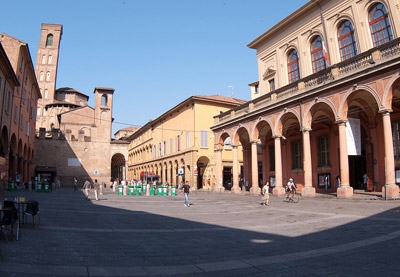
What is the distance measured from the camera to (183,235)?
924 centimetres

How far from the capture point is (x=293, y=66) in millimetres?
29562

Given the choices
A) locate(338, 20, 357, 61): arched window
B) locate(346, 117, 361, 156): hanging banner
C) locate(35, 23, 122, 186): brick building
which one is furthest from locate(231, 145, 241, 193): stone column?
locate(35, 23, 122, 186): brick building

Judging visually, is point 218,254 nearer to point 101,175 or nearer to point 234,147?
point 234,147

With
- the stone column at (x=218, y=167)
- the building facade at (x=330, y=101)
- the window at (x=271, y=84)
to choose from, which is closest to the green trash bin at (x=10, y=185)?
the stone column at (x=218, y=167)

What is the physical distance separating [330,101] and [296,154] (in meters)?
9.13

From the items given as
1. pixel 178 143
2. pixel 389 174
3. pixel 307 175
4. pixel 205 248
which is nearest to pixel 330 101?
pixel 307 175

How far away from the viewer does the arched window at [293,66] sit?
29094 mm

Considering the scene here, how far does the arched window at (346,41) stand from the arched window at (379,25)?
1543 millimetres

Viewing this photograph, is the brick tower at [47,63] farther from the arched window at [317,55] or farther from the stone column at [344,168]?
the stone column at [344,168]

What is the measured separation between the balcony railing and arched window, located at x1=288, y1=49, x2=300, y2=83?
4.02 metres

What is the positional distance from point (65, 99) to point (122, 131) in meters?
20.2

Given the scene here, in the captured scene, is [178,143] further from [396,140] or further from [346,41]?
[396,140]

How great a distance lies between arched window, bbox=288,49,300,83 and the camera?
29094 mm

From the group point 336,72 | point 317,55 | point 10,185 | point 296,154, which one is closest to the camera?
point 336,72
